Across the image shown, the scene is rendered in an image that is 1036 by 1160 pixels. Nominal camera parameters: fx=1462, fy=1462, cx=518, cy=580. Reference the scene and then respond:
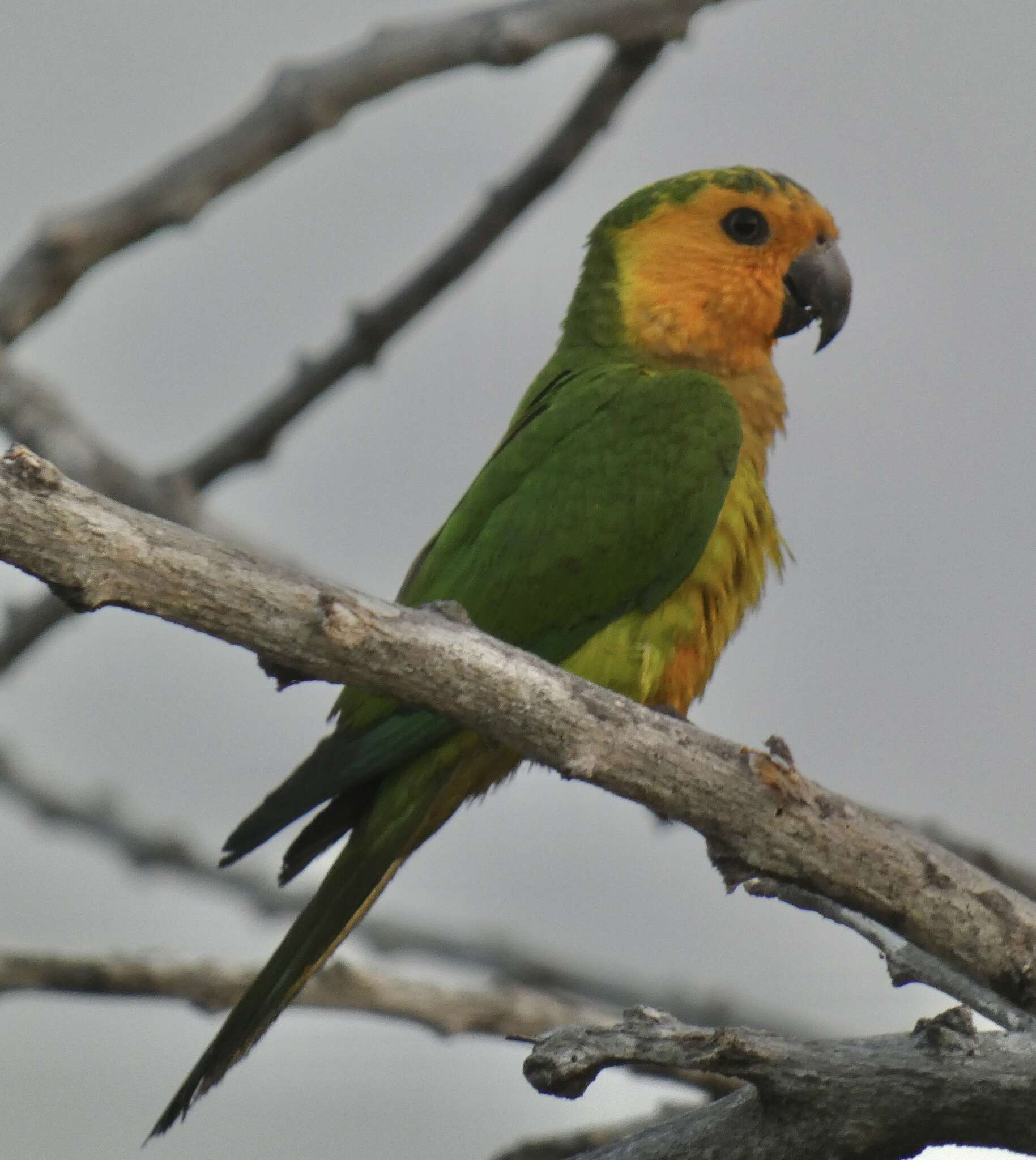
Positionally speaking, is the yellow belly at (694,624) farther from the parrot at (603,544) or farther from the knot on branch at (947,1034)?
the knot on branch at (947,1034)

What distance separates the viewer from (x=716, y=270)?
3939 mm

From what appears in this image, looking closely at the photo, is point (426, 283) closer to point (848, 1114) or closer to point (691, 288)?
point (691, 288)

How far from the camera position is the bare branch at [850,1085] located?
1.92 metres

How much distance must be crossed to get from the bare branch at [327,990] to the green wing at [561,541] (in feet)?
1.14

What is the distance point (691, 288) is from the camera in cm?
392

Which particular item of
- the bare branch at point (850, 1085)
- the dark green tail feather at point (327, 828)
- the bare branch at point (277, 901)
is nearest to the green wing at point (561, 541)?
the dark green tail feather at point (327, 828)

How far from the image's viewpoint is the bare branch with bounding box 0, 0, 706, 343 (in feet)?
11.0

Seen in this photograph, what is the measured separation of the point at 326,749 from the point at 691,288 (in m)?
1.67

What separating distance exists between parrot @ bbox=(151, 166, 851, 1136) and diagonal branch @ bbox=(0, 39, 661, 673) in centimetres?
35

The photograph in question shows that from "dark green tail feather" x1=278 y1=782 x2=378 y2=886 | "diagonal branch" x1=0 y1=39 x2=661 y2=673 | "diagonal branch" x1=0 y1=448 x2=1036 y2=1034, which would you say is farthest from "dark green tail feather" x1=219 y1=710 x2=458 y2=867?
"diagonal branch" x1=0 y1=39 x2=661 y2=673

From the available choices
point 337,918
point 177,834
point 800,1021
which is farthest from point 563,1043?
point 800,1021

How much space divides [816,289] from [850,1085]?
254 centimetres

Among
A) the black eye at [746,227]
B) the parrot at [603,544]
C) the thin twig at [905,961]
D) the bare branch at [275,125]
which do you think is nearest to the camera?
the thin twig at [905,961]

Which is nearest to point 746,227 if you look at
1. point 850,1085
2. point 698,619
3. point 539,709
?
point 698,619
